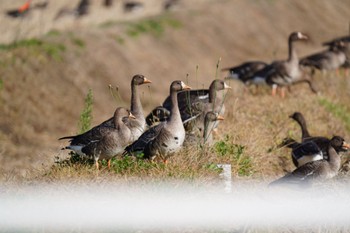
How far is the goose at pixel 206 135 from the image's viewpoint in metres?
13.6

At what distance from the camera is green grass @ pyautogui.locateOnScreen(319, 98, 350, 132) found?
69.4 ft

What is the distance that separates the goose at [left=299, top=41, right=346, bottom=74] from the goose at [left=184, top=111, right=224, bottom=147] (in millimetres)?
10980

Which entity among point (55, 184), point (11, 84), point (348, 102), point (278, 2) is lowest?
point (55, 184)

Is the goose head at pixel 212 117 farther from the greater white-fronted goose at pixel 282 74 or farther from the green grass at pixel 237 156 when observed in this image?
the greater white-fronted goose at pixel 282 74

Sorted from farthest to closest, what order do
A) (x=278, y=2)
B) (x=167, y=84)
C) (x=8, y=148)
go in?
(x=278, y=2) < (x=167, y=84) < (x=8, y=148)

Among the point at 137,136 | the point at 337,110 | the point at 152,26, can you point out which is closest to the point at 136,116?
the point at 137,136

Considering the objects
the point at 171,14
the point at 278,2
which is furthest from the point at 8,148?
the point at 278,2

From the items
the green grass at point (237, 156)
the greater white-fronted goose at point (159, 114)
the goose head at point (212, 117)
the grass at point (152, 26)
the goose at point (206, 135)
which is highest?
the grass at point (152, 26)

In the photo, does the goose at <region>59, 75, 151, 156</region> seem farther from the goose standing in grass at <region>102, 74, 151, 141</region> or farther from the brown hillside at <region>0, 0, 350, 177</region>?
the brown hillside at <region>0, 0, 350, 177</region>

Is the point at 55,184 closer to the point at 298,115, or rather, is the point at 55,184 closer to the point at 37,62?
the point at 298,115

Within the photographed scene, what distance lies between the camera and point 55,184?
38.2 feet

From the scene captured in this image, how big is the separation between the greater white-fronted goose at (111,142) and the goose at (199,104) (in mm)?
2220

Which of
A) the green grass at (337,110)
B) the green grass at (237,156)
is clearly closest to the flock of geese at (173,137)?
the green grass at (237,156)

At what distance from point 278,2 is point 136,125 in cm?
3472
